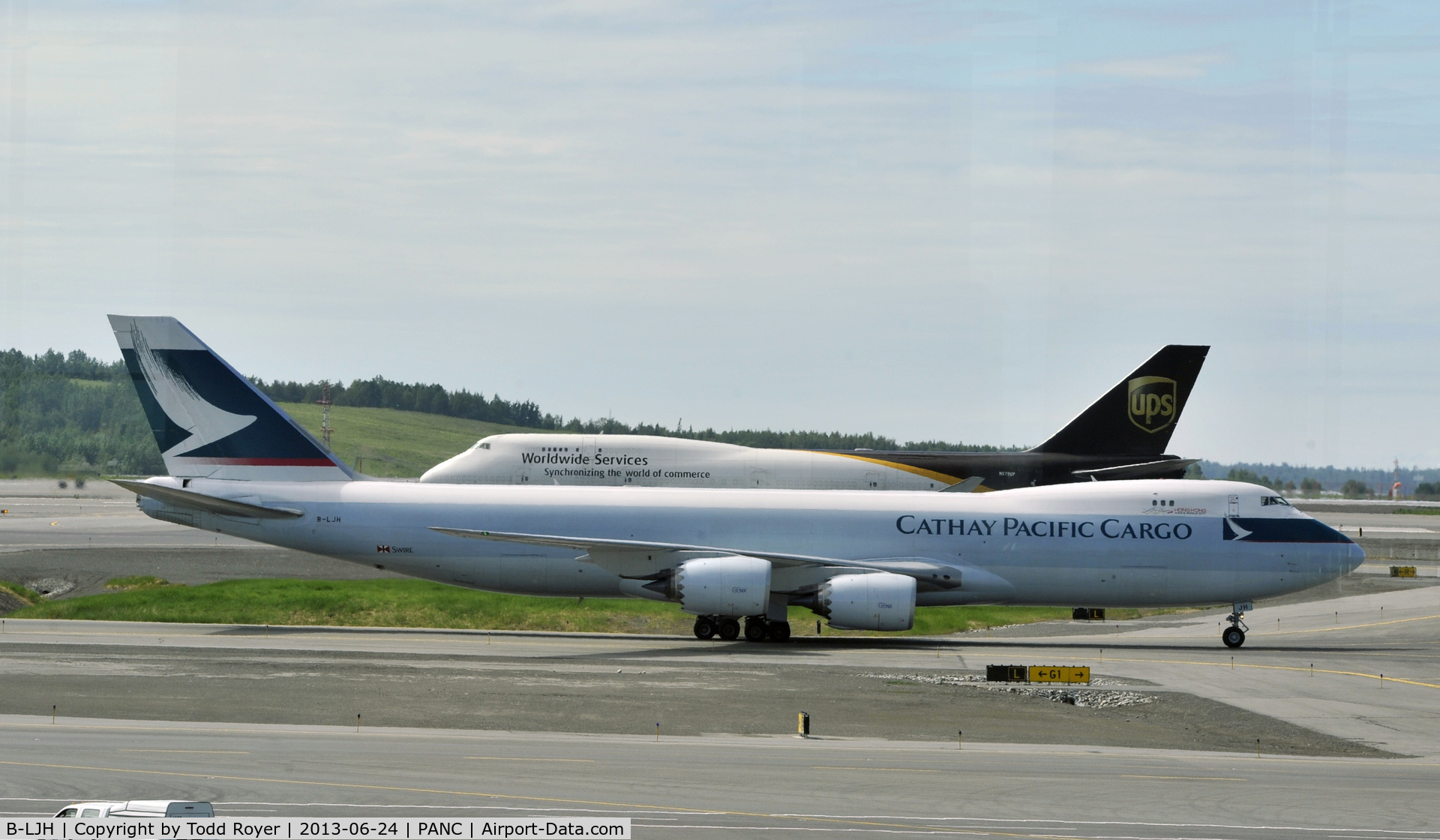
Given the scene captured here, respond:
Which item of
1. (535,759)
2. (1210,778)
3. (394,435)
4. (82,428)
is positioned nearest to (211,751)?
(535,759)

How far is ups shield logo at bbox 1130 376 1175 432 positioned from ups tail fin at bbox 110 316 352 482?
1270 inches

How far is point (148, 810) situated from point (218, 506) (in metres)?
30.3

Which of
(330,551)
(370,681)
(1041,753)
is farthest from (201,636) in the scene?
(1041,753)

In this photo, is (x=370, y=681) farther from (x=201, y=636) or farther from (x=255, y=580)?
(x=255, y=580)

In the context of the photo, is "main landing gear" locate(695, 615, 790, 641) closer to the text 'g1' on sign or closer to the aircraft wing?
the aircraft wing

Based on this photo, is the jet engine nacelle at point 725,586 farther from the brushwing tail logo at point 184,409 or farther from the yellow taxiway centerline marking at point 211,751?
the yellow taxiway centerline marking at point 211,751

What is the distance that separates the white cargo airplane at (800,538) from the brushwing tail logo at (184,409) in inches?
57.5

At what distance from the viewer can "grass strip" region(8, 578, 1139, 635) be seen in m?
44.1

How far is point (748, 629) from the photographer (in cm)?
4044

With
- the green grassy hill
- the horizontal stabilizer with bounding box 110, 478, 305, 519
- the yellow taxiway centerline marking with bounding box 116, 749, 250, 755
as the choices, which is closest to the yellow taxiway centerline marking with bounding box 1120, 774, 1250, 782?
the yellow taxiway centerline marking with bounding box 116, 749, 250, 755

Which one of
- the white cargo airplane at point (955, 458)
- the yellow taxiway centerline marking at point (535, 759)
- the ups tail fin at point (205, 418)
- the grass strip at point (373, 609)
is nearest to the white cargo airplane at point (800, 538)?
the ups tail fin at point (205, 418)

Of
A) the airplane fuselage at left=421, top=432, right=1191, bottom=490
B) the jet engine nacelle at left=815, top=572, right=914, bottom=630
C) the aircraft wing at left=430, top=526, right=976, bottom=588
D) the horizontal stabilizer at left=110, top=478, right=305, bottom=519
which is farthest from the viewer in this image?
the airplane fuselage at left=421, top=432, right=1191, bottom=490

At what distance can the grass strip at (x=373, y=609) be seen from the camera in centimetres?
4406

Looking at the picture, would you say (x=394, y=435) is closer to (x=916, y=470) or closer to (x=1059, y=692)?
(x=916, y=470)
